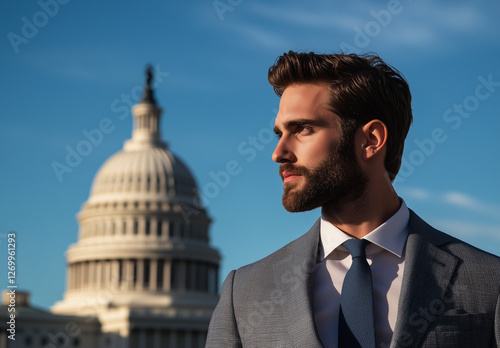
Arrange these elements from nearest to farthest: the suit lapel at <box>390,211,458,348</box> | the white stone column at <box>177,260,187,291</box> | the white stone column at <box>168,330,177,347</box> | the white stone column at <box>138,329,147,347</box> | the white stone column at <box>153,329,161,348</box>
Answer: the suit lapel at <box>390,211,458,348</box> < the white stone column at <box>138,329,147,347</box> < the white stone column at <box>153,329,161,348</box> < the white stone column at <box>168,330,177,347</box> < the white stone column at <box>177,260,187,291</box>

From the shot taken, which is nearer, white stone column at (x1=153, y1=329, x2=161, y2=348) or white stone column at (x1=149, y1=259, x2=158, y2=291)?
white stone column at (x1=153, y1=329, x2=161, y2=348)

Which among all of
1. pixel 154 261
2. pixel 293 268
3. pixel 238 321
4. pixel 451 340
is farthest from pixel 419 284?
pixel 154 261

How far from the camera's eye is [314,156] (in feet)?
17.0

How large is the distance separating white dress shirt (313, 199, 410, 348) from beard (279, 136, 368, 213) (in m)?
0.20

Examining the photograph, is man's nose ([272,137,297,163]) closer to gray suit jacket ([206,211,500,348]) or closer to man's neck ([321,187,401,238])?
man's neck ([321,187,401,238])

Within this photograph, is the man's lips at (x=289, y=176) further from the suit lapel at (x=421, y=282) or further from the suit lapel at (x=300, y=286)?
the suit lapel at (x=421, y=282)

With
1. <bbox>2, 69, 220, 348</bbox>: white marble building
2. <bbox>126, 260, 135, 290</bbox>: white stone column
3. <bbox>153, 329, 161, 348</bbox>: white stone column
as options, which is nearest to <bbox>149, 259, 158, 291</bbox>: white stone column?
<bbox>2, 69, 220, 348</bbox>: white marble building

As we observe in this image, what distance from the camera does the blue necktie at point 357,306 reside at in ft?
15.9

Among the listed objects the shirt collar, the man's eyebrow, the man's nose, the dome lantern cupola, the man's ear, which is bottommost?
the shirt collar

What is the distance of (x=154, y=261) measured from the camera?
362ft

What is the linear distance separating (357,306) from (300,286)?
1.09 ft

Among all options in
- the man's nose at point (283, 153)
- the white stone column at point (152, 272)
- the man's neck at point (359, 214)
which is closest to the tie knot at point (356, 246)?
the man's neck at point (359, 214)

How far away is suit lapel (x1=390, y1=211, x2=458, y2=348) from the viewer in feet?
15.7

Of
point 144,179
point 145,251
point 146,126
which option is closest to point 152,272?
point 145,251
